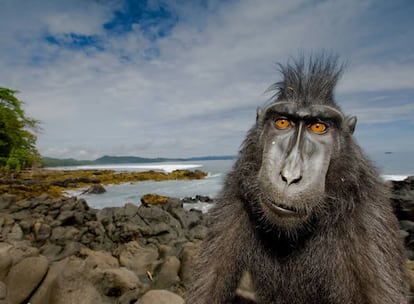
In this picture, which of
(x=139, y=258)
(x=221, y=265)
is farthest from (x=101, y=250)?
(x=221, y=265)

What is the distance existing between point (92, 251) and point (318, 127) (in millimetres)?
9651

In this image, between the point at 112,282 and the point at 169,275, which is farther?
the point at 169,275

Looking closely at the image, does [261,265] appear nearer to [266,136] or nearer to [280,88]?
[266,136]

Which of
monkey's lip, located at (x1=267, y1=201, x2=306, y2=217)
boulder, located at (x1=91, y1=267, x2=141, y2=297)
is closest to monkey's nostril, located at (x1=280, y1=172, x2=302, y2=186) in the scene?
monkey's lip, located at (x1=267, y1=201, x2=306, y2=217)

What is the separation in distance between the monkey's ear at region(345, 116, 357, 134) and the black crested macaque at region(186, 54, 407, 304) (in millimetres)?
12

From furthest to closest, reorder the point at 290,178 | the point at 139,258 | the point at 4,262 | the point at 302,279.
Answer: the point at 139,258
the point at 4,262
the point at 302,279
the point at 290,178

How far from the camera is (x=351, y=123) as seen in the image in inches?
119

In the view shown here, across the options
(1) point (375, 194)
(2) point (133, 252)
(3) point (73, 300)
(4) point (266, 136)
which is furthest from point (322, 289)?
(2) point (133, 252)

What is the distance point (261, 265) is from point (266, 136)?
49.1 inches

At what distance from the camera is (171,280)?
25.6 feet

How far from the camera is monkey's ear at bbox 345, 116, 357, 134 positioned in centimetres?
301

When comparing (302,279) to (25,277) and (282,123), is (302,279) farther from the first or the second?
(25,277)

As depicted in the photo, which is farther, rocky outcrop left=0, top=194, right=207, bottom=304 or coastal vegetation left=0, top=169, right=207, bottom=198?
coastal vegetation left=0, top=169, right=207, bottom=198

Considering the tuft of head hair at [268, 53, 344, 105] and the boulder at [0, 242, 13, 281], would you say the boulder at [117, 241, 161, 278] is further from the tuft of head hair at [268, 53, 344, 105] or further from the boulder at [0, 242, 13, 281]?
the tuft of head hair at [268, 53, 344, 105]
